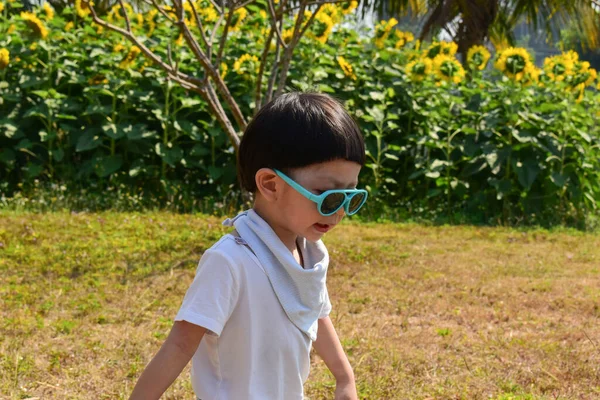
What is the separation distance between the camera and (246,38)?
6980 millimetres

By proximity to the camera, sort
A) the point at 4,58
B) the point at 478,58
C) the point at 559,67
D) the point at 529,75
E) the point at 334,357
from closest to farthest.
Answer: the point at 334,357, the point at 4,58, the point at 529,75, the point at 559,67, the point at 478,58

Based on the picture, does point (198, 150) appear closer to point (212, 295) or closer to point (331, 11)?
point (331, 11)

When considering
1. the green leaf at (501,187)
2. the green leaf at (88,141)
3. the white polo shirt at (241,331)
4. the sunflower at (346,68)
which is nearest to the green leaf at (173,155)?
the green leaf at (88,141)

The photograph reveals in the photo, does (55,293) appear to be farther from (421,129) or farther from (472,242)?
(421,129)

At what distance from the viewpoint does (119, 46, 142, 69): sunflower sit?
5.98 metres

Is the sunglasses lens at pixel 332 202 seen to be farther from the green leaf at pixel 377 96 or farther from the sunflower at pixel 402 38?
the sunflower at pixel 402 38

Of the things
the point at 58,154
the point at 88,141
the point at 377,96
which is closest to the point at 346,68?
the point at 377,96

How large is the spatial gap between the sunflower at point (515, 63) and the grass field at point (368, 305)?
135 centimetres

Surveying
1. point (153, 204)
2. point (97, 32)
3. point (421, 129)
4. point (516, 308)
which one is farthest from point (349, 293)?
point (97, 32)

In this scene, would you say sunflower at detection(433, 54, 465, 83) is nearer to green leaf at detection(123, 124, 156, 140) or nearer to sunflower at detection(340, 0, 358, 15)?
sunflower at detection(340, 0, 358, 15)

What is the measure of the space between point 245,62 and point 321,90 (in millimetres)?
655

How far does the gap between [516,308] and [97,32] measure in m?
4.50

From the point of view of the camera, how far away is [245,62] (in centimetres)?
640

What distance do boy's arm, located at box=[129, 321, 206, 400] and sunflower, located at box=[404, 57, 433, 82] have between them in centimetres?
544
